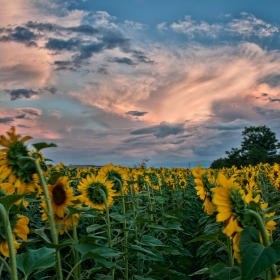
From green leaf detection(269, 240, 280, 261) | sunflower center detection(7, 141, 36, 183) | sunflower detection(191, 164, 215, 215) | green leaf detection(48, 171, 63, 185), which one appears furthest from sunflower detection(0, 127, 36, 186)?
green leaf detection(269, 240, 280, 261)

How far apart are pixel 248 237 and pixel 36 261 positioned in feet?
3.26

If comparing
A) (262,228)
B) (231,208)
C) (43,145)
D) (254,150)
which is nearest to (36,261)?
(43,145)

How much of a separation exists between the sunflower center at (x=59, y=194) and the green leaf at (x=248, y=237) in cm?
140

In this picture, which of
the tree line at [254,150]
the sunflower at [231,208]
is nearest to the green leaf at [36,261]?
the sunflower at [231,208]

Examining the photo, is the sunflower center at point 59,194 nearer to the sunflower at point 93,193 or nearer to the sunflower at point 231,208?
the sunflower at point 93,193

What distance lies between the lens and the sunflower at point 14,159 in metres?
2.22

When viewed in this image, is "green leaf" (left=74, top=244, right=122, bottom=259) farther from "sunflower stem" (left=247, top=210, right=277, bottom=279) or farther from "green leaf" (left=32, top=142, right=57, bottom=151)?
"sunflower stem" (left=247, top=210, right=277, bottom=279)

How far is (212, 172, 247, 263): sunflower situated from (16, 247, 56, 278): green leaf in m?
0.81

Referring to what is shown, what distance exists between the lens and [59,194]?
2699 millimetres

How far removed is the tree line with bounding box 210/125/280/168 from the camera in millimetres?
39438

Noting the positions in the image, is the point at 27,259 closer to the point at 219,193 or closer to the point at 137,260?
the point at 219,193

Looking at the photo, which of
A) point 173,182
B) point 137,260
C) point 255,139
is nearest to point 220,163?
point 255,139

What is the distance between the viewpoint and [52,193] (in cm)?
272

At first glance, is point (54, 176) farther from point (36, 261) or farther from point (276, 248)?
point (276, 248)
